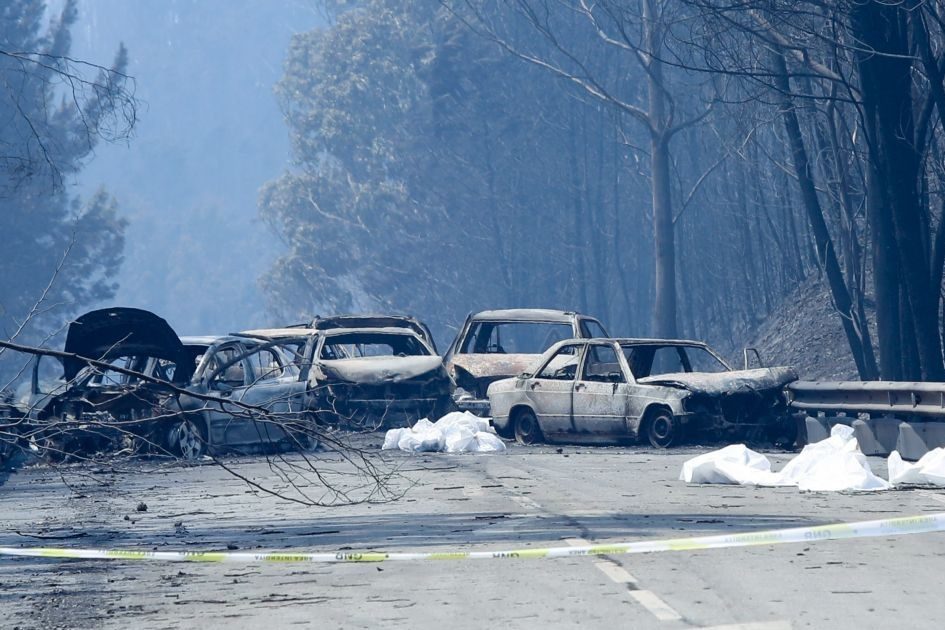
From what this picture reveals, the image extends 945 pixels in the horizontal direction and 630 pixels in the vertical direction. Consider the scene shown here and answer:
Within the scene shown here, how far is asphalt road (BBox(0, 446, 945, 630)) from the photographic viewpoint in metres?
7.11

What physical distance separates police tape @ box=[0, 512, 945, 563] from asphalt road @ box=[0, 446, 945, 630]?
0.10 meters

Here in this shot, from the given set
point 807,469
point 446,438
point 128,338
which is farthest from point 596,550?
point 446,438

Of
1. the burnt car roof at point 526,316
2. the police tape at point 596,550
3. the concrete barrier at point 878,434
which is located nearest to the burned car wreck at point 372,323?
the burnt car roof at point 526,316

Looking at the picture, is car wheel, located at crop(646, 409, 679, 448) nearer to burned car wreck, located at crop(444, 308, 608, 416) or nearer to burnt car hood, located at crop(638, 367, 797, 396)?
burnt car hood, located at crop(638, 367, 797, 396)

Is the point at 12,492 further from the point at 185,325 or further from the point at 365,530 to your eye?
the point at 185,325

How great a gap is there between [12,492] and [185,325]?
4396 inches

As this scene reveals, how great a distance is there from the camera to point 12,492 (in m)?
15.6

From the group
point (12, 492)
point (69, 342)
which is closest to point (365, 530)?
point (12, 492)

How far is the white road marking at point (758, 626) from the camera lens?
21.4 feet

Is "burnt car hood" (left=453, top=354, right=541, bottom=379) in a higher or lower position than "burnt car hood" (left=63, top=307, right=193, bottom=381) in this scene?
lower

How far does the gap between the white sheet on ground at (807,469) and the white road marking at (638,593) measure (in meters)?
4.63

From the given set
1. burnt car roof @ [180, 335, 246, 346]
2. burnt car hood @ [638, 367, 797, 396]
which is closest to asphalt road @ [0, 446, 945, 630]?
burnt car hood @ [638, 367, 797, 396]

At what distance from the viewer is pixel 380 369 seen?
69.8 feet

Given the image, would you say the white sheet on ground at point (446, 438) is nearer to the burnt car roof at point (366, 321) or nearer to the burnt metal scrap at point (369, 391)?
the burnt metal scrap at point (369, 391)
